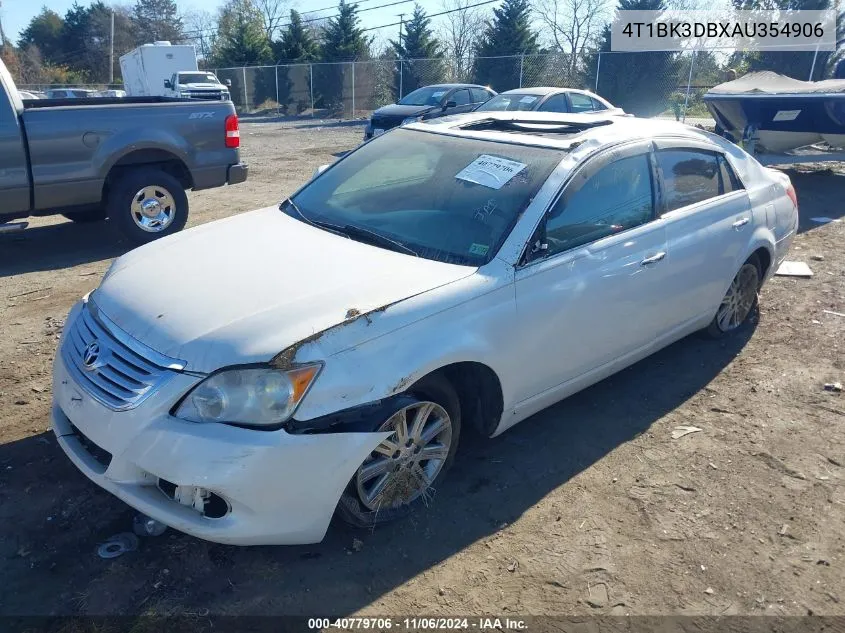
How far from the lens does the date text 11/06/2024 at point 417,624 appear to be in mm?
2525

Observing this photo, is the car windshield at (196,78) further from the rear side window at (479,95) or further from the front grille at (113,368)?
the front grille at (113,368)

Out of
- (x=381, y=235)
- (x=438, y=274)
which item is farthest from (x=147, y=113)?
(x=438, y=274)

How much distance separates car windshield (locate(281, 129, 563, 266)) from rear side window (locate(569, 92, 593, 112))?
10033mm

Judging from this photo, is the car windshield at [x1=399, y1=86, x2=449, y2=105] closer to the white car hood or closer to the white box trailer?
the white box trailer

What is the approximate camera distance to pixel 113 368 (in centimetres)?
274

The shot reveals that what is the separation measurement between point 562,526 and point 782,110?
10.8 meters

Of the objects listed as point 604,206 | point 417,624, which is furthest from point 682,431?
point 417,624

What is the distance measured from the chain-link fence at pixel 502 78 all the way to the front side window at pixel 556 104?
39.1ft

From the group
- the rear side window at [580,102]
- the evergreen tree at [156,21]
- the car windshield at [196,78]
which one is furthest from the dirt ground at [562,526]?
the evergreen tree at [156,21]

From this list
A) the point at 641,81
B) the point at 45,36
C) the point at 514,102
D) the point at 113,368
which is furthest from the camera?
the point at 45,36

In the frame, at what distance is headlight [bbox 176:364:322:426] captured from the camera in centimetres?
253

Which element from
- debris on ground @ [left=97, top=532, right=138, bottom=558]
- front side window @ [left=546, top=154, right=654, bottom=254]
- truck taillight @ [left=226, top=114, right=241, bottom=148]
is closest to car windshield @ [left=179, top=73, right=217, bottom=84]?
truck taillight @ [left=226, top=114, right=241, bottom=148]

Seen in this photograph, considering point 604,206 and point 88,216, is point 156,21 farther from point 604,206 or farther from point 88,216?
point 604,206

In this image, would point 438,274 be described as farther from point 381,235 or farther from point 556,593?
point 556,593
